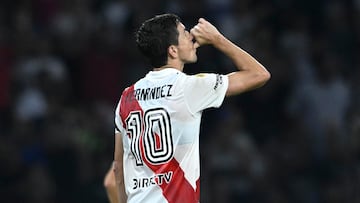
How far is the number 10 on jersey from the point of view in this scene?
24.1 ft

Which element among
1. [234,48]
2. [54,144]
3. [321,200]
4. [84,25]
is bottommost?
[321,200]

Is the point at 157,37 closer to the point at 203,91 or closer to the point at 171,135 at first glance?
the point at 203,91

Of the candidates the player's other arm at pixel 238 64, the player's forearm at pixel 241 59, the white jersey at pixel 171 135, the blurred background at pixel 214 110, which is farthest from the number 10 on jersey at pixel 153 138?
the blurred background at pixel 214 110

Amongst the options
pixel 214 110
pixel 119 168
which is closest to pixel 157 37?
pixel 119 168

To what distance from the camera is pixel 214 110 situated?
13.9m

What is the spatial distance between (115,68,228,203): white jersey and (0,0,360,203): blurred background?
5780mm

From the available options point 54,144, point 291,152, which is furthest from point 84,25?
point 291,152

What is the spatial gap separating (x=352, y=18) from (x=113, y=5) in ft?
10.3

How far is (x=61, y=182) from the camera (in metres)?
13.6

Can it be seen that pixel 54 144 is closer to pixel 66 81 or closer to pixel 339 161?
pixel 66 81

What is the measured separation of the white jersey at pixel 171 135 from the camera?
7316 mm

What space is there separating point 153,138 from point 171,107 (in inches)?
9.0

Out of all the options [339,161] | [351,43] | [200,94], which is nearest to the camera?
[200,94]

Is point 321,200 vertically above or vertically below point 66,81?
below
